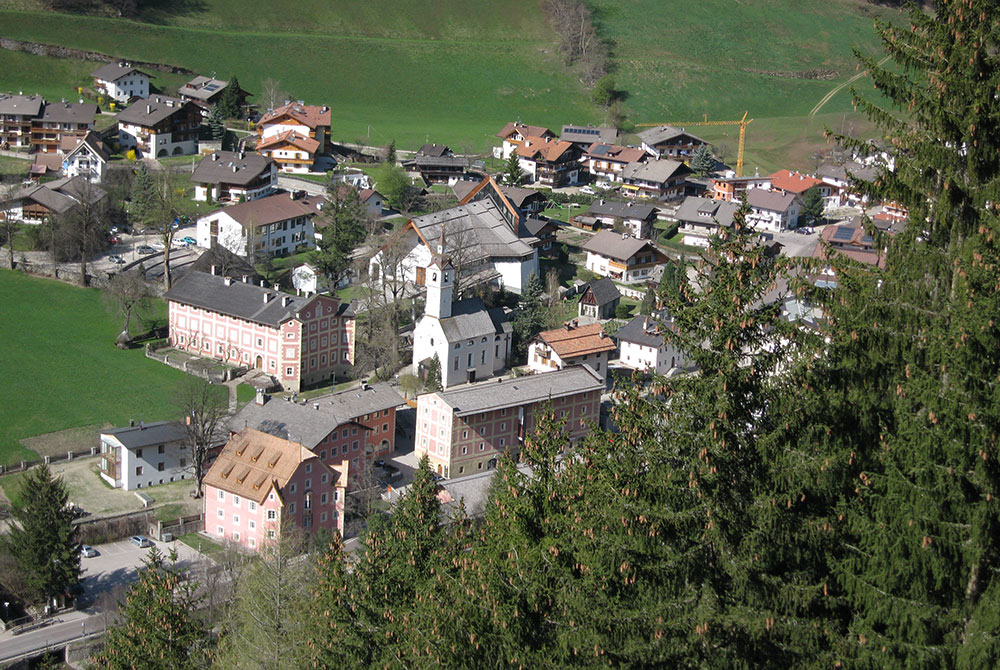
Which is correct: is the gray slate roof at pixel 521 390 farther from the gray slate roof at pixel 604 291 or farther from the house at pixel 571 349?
the gray slate roof at pixel 604 291

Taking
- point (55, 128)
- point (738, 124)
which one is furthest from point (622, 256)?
point (738, 124)

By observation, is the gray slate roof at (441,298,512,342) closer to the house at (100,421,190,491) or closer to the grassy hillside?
the house at (100,421,190,491)

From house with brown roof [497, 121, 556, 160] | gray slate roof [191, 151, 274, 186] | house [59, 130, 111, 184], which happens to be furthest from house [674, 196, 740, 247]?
house [59, 130, 111, 184]

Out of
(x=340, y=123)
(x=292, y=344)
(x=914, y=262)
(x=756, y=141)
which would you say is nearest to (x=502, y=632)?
(x=914, y=262)

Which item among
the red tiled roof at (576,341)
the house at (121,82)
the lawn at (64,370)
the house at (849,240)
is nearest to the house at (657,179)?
the house at (849,240)

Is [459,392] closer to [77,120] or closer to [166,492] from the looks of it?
[166,492]

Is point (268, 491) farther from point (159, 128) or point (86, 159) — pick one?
point (159, 128)
